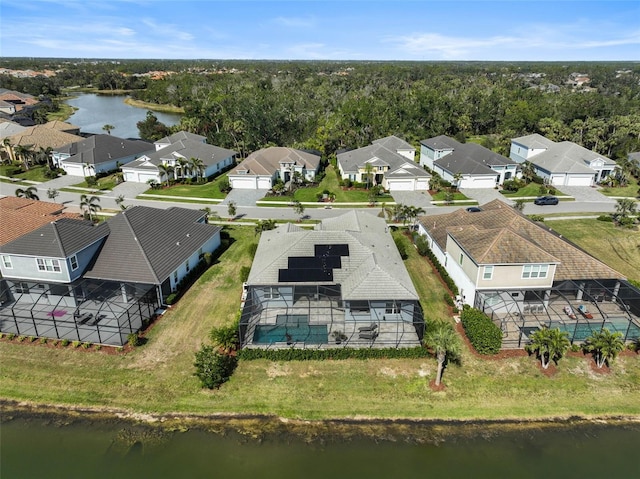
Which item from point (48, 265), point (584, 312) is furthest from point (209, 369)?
point (584, 312)

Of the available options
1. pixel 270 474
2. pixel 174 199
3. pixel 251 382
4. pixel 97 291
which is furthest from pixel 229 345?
pixel 174 199

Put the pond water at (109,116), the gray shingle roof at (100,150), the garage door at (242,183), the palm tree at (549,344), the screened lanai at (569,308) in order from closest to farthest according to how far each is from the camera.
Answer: the palm tree at (549,344) < the screened lanai at (569,308) < the garage door at (242,183) < the gray shingle roof at (100,150) < the pond water at (109,116)

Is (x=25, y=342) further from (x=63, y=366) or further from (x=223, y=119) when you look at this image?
(x=223, y=119)

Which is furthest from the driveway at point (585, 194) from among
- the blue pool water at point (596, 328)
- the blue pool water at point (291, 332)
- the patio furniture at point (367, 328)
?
the blue pool water at point (291, 332)

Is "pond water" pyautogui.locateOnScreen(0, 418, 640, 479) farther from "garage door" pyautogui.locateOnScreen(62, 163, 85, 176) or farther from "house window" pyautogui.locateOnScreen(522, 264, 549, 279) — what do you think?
"garage door" pyautogui.locateOnScreen(62, 163, 85, 176)

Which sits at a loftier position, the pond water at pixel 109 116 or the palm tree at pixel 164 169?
the pond water at pixel 109 116

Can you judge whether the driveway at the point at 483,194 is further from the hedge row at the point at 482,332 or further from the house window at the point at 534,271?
the hedge row at the point at 482,332
